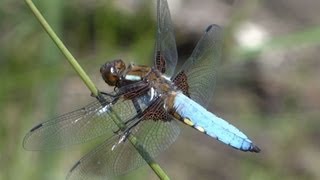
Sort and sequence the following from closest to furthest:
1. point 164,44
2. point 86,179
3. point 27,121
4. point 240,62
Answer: point 86,179 → point 164,44 → point 27,121 → point 240,62

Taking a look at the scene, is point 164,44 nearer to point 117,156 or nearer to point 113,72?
point 113,72

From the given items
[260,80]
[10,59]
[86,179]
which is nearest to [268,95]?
[260,80]

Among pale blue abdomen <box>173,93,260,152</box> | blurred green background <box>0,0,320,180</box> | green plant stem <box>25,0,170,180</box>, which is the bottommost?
blurred green background <box>0,0,320,180</box>

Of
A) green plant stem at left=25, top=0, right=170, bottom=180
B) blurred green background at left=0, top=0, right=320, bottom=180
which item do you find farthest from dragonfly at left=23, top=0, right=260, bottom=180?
blurred green background at left=0, top=0, right=320, bottom=180

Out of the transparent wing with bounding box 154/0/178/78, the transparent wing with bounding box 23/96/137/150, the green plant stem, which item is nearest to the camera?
the green plant stem

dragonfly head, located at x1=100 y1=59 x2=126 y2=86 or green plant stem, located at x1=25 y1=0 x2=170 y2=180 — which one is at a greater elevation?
green plant stem, located at x1=25 y1=0 x2=170 y2=180

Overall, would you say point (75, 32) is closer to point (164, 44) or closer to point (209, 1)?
point (209, 1)

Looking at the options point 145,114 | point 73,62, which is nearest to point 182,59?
point 145,114

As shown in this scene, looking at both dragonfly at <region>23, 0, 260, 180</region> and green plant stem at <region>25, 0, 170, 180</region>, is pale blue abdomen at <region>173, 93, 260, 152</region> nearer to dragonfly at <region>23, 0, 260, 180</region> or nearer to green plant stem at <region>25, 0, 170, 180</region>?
dragonfly at <region>23, 0, 260, 180</region>

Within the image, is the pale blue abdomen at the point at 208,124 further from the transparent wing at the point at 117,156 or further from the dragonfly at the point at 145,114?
the transparent wing at the point at 117,156
